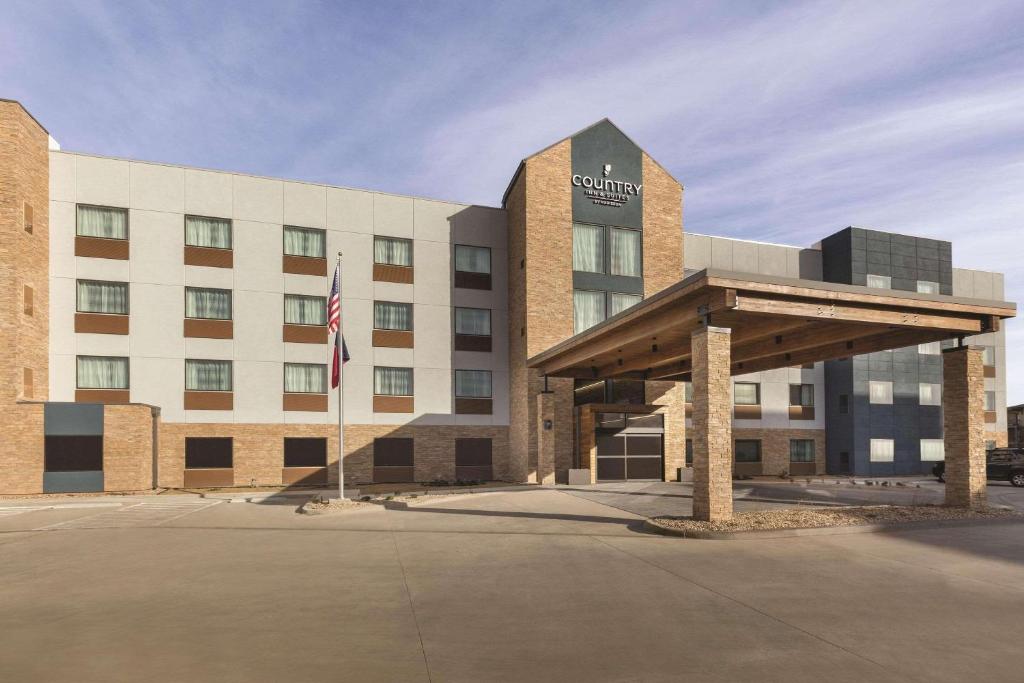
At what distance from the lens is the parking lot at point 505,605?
23.3 feet

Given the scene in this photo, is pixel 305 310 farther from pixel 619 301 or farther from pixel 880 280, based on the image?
pixel 880 280

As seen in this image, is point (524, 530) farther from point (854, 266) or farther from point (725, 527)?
point (854, 266)

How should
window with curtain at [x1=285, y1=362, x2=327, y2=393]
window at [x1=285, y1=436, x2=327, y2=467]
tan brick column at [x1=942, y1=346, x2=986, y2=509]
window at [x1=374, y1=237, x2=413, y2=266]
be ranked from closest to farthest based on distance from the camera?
tan brick column at [x1=942, y1=346, x2=986, y2=509] → window at [x1=285, y1=436, x2=327, y2=467] → window with curtain at [x1=285, y1=362, x2=327, y2=393] → window at [x1=374, y1=237, x2=413, y2=266]

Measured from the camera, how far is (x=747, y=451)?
40.7 meters

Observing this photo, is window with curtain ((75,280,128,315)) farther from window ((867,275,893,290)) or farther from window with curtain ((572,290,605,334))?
window ((867,275,893,290))

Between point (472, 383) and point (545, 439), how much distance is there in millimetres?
6845

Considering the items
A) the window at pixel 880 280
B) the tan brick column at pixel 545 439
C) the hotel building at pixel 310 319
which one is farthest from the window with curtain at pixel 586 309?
the window at pixel 880 280

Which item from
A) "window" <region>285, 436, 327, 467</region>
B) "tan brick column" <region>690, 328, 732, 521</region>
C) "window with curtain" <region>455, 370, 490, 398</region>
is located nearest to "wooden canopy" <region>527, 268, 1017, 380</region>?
"tan brick column" <region>690, 328, 732, 521</region>

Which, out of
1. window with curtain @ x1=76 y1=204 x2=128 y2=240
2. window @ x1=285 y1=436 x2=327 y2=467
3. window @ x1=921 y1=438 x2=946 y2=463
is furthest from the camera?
window @ x1=921 y1=438 x2=946 y2=463

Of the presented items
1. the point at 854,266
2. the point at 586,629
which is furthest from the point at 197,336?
the point at 854,266

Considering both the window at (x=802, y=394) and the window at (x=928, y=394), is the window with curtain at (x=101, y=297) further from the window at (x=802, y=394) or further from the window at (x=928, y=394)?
the window at (x=928, y=394)

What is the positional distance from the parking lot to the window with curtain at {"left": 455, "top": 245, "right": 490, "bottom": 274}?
2073cm

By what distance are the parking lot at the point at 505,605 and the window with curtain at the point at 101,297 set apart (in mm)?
15797

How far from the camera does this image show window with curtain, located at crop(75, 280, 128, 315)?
99.2ft
